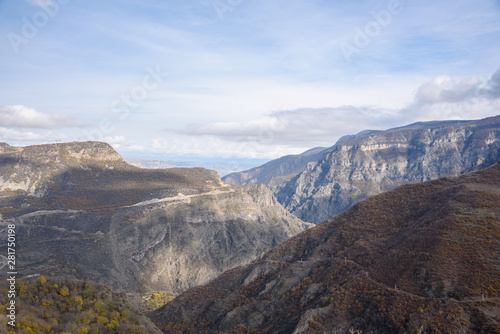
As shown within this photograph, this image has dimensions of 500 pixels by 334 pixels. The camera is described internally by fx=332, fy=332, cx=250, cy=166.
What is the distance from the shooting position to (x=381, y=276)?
6512cm

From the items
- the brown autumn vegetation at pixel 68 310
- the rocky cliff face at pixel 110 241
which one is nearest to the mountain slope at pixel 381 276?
the brown autumn vegetation at pixel 68 310

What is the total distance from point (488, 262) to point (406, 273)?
13.3 meters

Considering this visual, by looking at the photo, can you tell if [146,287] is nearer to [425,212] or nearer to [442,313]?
[425,212]

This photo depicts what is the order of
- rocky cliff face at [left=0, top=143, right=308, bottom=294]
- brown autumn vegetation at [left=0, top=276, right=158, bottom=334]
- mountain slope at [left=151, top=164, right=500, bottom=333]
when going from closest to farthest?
brown autumn vegetation at [left=0, top=276, right=158, bottom=334] → mountain slope at [left=151, top=164, right=500, bottom=333] → rocky cliff face at [left=0, top=143, right=308, bottom=294]

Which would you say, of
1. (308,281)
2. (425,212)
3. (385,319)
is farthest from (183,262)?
(385,319)

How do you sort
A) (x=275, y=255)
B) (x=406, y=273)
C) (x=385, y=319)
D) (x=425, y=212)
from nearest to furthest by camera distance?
(x=385, y=319), (x=406, y=273), (x=425, y=212), (x=275, y=255)

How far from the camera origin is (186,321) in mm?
86875

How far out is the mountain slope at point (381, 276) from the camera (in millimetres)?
52344

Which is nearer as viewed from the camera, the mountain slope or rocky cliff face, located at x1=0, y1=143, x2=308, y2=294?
the mountain slope

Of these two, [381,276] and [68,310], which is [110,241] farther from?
[381,276]

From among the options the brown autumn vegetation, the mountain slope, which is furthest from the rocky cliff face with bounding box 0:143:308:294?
the brown autumn vegetation

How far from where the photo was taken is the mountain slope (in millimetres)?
52344

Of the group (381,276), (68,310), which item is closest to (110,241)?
(68,310)

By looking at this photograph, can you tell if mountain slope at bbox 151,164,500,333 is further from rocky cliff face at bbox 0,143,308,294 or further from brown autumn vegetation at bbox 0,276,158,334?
rocky cliff face at bbox 0,143,308,294
